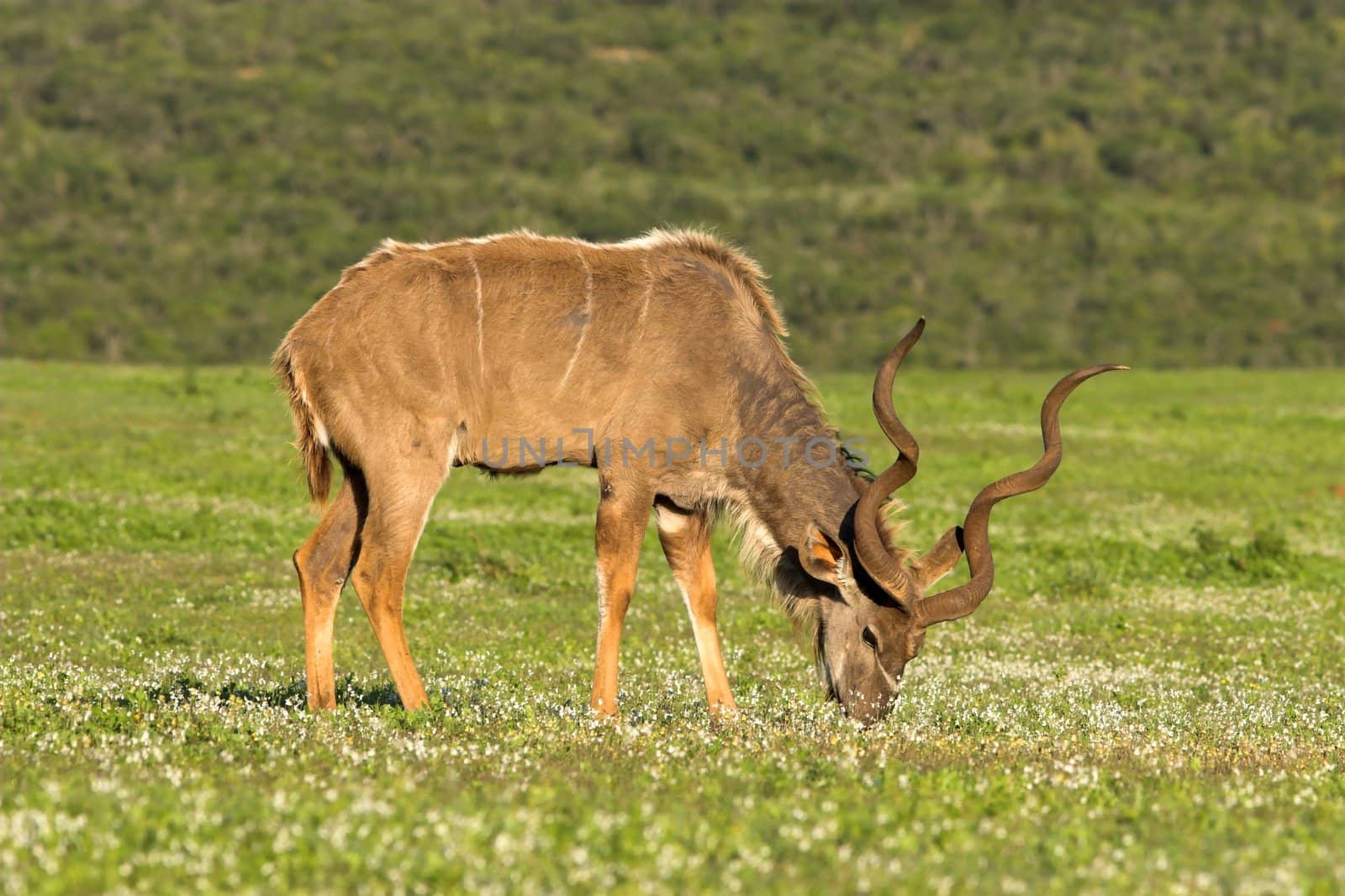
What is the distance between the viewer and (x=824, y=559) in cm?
1027

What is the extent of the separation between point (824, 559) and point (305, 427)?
3596mm

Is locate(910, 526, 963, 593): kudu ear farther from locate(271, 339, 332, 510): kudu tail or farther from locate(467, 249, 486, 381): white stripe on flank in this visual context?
locate(271, 339, 332, 510): kudu tail

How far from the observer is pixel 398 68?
291 feet

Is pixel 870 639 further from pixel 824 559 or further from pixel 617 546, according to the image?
pixel 617 546

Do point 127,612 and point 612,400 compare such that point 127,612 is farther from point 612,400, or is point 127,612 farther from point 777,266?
point 777,266

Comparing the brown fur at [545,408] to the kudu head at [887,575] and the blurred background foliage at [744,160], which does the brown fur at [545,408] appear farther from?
the blurred background foliage at [744,160]

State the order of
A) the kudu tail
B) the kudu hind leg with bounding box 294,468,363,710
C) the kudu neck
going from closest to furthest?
1. the kudu hind leg with bounding box 294,468,363,710
2. the kudu neck
3. the kudu tail

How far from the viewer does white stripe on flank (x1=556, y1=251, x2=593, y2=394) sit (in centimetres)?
1080

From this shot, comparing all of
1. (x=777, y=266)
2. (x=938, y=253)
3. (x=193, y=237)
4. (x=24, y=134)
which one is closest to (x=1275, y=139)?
(x=938, y=253)

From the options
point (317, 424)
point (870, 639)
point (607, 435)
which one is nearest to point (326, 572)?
point (317, 424)

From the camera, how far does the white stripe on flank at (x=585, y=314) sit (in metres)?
10.8

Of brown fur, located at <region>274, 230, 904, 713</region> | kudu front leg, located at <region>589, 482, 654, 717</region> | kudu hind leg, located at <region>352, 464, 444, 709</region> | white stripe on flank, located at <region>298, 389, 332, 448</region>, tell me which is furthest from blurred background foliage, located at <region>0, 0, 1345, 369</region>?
kudu front leg, located at <region>589, 482, 654, 717</region>

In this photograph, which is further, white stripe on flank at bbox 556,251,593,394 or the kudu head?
white stripe on flank at bbox 556,251,593,394

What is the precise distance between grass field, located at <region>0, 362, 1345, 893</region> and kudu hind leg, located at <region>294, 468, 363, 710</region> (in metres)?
0.33
